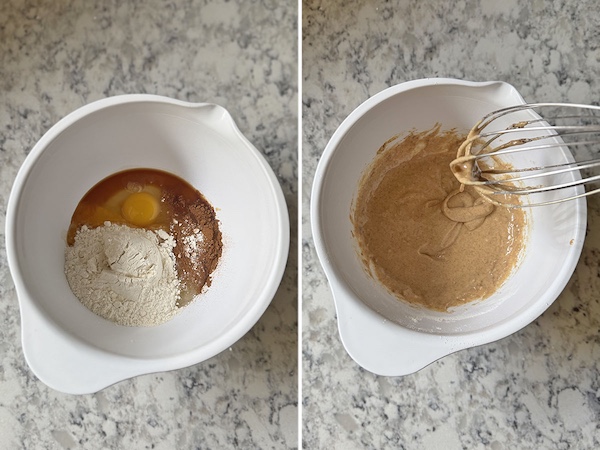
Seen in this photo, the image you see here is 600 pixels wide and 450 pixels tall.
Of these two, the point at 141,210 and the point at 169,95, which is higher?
the point at 169,95

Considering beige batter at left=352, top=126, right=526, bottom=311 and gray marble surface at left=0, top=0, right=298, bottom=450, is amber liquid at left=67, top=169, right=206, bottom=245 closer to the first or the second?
gray marble surface at left=0, top=0, right=298, bottom=450

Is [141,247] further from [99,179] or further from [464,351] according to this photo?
[464,351]

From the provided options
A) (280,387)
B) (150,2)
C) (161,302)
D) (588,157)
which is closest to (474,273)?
(588,157)

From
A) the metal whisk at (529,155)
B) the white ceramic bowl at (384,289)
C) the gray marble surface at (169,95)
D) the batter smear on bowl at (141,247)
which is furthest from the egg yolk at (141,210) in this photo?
the metal whisk at (529,155)

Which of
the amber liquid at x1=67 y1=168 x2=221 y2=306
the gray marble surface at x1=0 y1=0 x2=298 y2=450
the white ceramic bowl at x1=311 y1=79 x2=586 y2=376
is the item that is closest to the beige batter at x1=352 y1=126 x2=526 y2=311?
the white ceramic bowl at x1=311 y1=79 x2=586 y2=376

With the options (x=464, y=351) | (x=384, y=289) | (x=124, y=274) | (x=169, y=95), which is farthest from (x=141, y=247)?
(x=464, y=351)

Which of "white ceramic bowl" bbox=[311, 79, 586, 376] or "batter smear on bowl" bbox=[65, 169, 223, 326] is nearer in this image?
"white ceramic bowl" bbox=[311, 79, 586, 376]

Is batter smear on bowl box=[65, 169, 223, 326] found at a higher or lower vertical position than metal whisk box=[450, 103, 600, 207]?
lower
